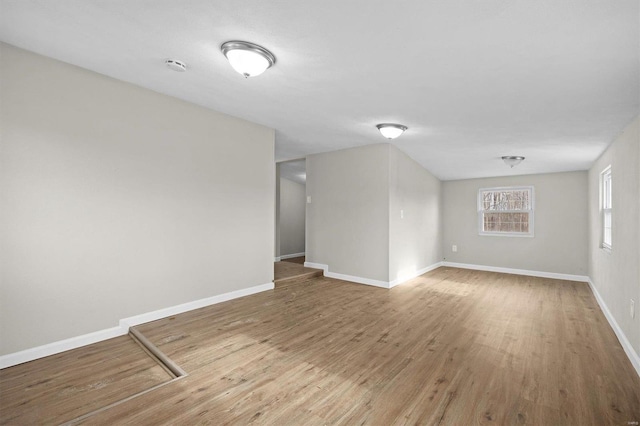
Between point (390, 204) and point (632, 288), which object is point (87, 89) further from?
point (632, 288)

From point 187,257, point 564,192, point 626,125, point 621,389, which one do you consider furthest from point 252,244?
point 564,192

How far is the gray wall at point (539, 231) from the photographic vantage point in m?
6.04

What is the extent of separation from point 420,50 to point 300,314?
9.43 ft

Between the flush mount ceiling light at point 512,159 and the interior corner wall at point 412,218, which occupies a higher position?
the flush mount ceiling light at point 512,159

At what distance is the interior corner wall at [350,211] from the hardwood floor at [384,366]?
1190 millimetres

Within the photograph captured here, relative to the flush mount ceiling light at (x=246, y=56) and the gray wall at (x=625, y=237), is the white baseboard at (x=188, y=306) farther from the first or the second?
the gray wall at (x=625, y=237)

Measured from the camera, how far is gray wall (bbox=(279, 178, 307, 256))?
8094 millimetres

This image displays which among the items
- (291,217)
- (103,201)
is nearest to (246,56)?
(103,201)

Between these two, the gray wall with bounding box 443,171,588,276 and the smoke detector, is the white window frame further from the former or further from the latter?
the smoke detector

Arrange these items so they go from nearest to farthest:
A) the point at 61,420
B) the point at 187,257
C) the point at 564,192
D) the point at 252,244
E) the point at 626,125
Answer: the point at 61,420, the point at 626,125, the point at 187,257, the point at 252,244, the point at 564,192

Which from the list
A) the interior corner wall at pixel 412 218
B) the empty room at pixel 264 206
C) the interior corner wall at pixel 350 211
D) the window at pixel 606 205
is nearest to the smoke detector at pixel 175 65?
the empty room at pixel 264 206

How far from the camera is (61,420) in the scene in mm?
1726

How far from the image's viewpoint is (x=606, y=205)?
14.3 ft

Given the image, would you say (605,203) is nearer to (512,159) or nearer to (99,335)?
(512,159)
